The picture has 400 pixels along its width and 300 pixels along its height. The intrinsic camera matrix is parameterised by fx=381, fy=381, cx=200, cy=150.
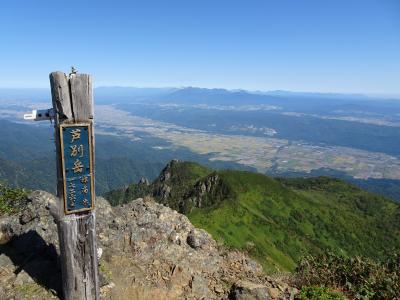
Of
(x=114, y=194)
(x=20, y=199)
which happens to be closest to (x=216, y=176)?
(x=114, y=194)

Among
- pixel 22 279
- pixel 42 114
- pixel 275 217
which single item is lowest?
pixel 275 217

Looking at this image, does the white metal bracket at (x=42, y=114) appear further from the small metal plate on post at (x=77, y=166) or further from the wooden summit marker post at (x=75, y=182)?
the small metal plate on post at (x=77, y=166)

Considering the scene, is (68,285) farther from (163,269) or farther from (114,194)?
(114,194)

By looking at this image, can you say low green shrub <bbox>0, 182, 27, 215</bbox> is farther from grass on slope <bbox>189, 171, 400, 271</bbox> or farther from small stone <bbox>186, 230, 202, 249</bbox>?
grass on slope <bbox>189, 171, 400, 271</bbox>

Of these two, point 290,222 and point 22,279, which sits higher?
point 22,279

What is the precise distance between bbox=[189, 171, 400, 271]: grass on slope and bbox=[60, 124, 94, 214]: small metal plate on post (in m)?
71.7

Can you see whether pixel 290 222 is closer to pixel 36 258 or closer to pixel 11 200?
pixel 11 200

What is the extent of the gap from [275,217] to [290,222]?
17.9ft

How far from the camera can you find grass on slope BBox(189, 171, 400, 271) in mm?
89750

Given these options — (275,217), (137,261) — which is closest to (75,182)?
(137,261)

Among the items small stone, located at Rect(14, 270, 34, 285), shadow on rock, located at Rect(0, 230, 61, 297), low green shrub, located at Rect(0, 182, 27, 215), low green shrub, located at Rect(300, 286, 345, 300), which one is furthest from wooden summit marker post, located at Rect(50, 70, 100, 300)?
low green shrub, located at Rect(0, 182, 27, 215)

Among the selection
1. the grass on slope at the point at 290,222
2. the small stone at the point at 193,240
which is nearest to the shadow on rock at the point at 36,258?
the small stone at the point at 193,240

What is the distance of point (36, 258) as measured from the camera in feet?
40.2

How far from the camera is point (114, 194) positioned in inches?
6683
